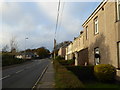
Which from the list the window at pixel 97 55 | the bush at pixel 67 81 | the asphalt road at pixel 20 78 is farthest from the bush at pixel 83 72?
the bush at pixel 67 81

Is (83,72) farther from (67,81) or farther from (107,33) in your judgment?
(67,81)

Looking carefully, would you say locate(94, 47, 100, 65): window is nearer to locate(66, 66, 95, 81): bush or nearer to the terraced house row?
the terraced house row

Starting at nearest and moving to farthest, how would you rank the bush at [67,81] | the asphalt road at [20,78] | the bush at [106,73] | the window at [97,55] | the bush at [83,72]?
the bush at [67,81] < the asphalt road at [20,78] < the bush at [106,73] < the bush at [83,72] < the window at [97,55]

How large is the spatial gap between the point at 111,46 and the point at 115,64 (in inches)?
59.4

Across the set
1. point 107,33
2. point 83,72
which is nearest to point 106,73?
point 83,72

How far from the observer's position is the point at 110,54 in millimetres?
15125

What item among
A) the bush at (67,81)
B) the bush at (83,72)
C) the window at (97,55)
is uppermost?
the window at (97,55)

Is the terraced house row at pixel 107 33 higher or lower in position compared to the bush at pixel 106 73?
higher

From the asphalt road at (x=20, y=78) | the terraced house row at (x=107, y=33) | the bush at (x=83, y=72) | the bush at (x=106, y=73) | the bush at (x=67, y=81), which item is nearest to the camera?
the bush at (x=67, y=81)

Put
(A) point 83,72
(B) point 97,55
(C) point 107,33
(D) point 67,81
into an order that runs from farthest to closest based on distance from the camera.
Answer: (B) point 97,55
(A) point 83,72
(C) point 107,33
(D) point 67,81

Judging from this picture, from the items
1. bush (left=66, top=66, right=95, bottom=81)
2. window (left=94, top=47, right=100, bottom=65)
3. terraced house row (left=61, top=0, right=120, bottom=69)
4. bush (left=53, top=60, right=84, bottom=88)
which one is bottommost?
bush (left=66, top=66, right=95, bottom=81)

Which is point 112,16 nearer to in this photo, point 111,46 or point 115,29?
point 115,29

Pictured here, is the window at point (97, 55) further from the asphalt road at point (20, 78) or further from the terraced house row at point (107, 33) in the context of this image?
the asphalt road at point (20, 78)

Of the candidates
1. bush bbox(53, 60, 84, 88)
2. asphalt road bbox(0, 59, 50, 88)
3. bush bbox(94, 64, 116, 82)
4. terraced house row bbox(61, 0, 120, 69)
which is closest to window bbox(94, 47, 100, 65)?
terraced house row bbox(61, 0, 120, 69)
